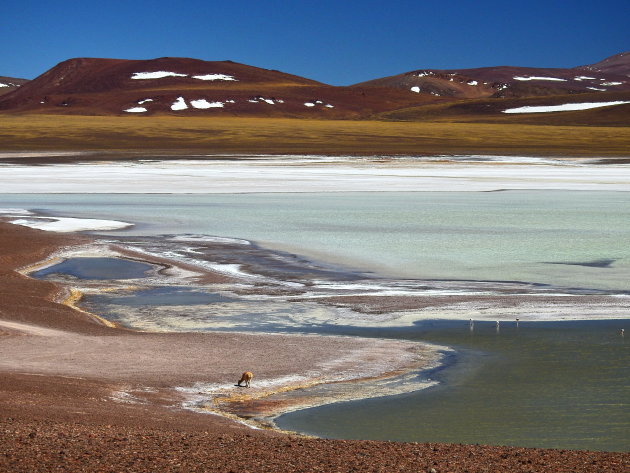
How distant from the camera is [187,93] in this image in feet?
434

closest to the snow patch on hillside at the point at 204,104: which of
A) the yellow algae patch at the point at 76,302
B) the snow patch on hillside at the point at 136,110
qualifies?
the snow patch on hillside at the point at 136,110

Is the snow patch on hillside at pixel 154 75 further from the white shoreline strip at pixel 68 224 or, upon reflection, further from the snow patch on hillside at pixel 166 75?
the white shoreline strip at pixel 68 224

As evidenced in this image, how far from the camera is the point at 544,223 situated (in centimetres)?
2302

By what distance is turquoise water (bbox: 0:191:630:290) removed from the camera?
55.6ft

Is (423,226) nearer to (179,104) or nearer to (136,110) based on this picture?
(136,110)

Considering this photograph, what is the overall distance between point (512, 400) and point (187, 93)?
12560 centimetres

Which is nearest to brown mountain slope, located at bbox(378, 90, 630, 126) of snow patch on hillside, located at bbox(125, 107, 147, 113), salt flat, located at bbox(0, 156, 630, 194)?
snow patch on hillside, located at bbox(125, 107, 147, 113)

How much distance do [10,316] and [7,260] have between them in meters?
5.23

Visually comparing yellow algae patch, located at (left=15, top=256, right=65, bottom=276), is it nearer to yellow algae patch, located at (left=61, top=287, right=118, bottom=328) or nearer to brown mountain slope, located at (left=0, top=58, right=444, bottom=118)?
yellow algae patch, located at (left=61, top=287, right=118, bottom=328)

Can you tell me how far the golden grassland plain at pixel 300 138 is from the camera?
61.9 meters

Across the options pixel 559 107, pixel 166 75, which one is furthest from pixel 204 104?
pixel 559 107

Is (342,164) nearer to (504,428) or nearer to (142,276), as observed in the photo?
(142,276)

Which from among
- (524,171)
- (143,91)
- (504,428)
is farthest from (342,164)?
(143,91)

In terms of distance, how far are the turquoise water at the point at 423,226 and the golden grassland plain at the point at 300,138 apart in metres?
28.6
